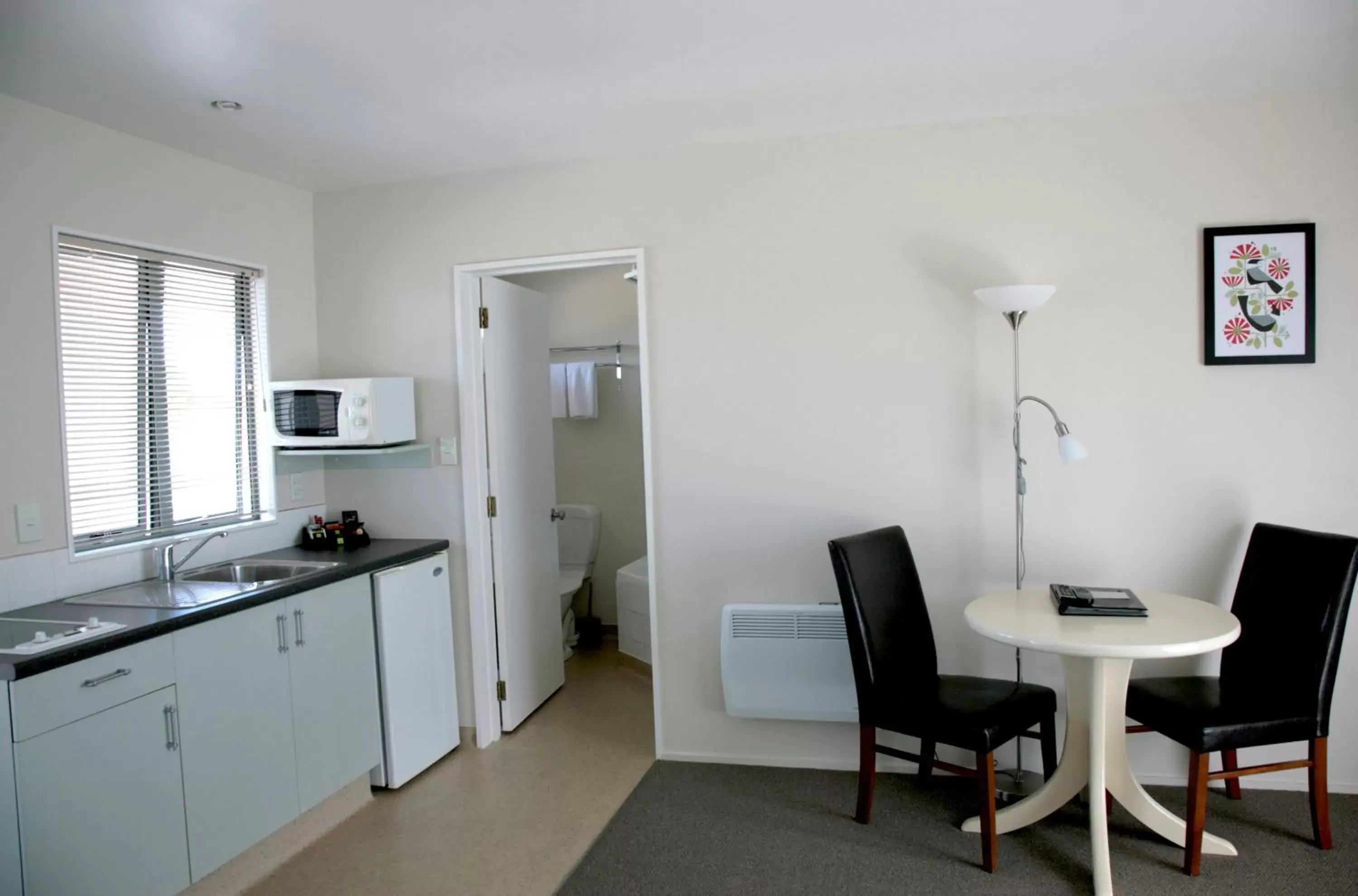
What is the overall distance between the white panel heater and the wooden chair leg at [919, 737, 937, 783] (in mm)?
245

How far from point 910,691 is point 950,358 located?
1160mm

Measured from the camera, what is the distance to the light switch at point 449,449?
350 cm

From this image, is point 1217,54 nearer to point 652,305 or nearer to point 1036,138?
point 1036,138

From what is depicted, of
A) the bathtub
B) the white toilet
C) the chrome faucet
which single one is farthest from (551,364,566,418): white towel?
the chrome faucet

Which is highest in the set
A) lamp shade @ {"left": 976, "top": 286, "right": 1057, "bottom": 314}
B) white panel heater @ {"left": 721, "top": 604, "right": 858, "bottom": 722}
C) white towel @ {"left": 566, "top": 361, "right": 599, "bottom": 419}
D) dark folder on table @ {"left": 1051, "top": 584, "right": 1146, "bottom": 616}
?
lamp shade @ {"left": 976, "top": 286, "right": 1057, "bottom": 314}

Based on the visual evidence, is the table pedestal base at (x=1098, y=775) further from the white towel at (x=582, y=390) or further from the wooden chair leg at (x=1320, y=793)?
the white towel at (x=582, y=390)

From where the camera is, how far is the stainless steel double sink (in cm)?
248

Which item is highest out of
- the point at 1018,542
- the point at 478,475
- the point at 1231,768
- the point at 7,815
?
the point at 478,475

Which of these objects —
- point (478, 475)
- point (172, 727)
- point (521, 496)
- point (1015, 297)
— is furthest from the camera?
point (521, 496)

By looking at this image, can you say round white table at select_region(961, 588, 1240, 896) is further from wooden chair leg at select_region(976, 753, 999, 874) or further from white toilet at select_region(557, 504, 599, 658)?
white toilet at select_region(557, 504, 599, 658)

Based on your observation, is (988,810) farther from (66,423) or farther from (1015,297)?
(66,423)

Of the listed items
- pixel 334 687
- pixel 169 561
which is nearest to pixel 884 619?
pixel 334 687

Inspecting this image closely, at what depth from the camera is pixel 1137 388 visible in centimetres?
291

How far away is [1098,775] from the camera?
94.5 inches
